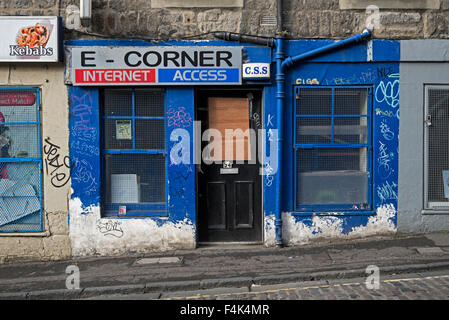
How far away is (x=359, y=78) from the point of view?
7.72m

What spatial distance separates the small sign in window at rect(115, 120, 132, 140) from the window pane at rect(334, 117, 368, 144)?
3.82 metres

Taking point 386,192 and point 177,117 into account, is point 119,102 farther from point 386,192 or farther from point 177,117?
point 386,192

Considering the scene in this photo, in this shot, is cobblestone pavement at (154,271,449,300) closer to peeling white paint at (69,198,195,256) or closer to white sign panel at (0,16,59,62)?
peeling white paint at (69,198,195,256)

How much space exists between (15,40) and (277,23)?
4598 mm

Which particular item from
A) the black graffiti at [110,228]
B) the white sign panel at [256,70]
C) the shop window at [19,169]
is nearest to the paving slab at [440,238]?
the white sign panel at [256,70]

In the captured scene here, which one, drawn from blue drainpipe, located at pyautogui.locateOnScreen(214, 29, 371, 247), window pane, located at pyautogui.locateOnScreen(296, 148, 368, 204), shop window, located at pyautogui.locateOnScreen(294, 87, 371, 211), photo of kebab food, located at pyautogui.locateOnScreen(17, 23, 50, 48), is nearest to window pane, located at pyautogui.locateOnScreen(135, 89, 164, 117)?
blue drainpipe, located at pyautogui.locateOnScreen(214, 29, 371, 247)

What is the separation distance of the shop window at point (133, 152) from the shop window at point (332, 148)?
2.56 meters

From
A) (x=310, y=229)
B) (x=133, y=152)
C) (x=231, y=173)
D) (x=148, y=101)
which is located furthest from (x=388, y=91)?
(x=133, y=152)

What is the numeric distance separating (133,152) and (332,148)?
368cm

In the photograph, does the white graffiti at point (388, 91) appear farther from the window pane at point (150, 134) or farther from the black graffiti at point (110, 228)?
the black graffiti at point (110, 228)

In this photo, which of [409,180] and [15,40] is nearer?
[15,40]

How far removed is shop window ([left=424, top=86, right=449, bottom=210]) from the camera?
788 cm

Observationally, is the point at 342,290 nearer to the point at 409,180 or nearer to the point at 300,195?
the point at 300,195
